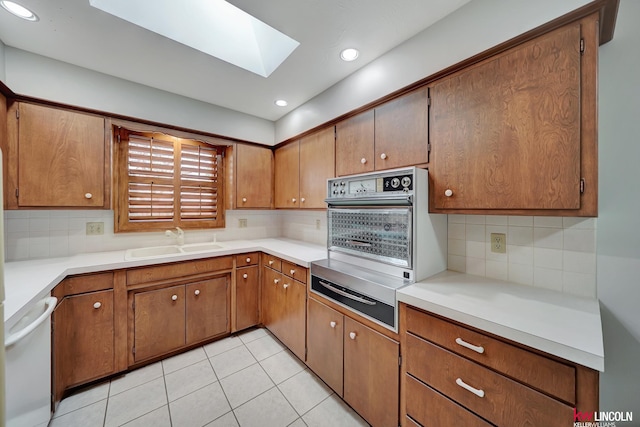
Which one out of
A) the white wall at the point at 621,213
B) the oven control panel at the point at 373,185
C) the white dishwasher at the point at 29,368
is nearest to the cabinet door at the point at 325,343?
the oven control panel at the point at 373,185

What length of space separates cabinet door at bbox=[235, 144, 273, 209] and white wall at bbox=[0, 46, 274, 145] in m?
0.19

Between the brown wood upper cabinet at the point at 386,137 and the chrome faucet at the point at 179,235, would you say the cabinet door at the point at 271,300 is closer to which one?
the chrome faucet at the point at 179,235

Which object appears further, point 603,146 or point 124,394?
point 124,394

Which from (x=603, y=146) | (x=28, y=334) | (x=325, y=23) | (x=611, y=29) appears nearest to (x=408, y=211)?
(x=603, y=146)

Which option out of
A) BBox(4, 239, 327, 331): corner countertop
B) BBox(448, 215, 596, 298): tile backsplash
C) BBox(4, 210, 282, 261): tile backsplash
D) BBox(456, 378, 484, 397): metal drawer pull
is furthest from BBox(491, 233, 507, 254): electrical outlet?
BBox(4, 210, 282, 261): tile backsplash

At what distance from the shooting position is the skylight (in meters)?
1.51

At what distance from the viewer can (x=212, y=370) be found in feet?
6.48

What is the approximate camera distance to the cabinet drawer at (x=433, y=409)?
1.04 m

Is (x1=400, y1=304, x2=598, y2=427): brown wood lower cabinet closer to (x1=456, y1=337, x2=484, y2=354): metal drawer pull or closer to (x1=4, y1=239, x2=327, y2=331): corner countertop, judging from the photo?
(x1=456, y1=337, x2=484, y2=354): metal drawer pull

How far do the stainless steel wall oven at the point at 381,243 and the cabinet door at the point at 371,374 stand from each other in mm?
129

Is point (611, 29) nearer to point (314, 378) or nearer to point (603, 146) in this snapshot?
point (603, 146)

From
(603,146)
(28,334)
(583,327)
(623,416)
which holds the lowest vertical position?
(623,416)

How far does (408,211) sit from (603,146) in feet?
3.07

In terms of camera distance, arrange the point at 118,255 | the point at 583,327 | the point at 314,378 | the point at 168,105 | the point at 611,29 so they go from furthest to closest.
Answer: the point at 168,105
the point at 118,255
the point at 314,378
the point at 611,29
the point at 583,327
